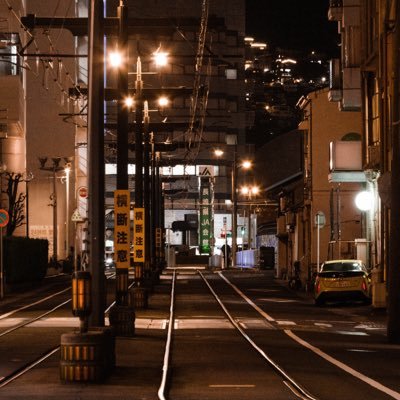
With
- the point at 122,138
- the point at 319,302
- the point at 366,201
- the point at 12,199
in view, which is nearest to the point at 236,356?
the point at 122,138

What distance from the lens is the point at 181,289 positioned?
172 feet

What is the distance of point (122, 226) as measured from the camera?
990 inches

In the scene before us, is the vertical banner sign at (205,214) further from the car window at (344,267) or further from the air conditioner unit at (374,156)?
the air conditioner unit at (374,156)

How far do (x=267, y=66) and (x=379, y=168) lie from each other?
4663 inches

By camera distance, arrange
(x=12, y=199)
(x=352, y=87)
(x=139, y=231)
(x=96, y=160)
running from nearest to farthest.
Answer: (x=96, y=160)
(x=139, y=231)
(x=352, y=87)
(x=12, y=199)

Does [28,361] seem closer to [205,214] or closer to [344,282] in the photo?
[344,282]

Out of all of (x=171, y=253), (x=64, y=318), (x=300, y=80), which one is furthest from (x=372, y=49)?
(x=300, y=80)

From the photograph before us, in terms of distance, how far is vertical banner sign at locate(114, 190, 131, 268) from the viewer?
2480 centimetres

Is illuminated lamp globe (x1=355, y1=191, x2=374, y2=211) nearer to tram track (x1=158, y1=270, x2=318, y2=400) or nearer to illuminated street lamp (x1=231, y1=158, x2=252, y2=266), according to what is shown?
tram track (x1=158, y1=270, x2=318, y2=400)

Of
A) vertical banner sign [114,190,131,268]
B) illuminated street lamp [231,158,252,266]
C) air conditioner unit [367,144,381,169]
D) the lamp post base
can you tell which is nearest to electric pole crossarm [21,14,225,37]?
vertical banner sign [114,190,131,268]

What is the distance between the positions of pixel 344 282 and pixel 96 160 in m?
21.2

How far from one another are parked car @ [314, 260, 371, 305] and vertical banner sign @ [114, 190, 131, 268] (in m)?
13.1

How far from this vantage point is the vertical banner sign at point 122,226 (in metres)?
24.8

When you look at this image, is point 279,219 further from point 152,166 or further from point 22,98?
point 22,98
